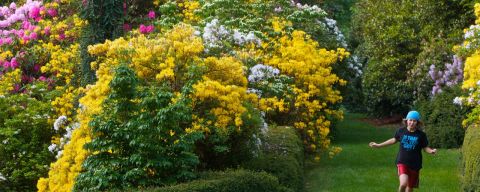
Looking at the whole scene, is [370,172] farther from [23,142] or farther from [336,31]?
[336,31]

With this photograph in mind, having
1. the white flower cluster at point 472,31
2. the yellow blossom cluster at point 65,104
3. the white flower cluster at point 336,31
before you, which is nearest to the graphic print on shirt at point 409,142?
the white flower cluster at point 472,31

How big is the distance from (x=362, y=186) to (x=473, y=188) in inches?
157

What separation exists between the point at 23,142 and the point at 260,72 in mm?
4233

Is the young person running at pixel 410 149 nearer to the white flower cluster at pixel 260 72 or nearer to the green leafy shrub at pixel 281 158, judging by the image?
the green leafy shrub at pixel 281 158

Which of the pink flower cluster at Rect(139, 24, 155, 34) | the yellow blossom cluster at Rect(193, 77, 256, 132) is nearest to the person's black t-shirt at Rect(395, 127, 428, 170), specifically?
the yellow blossom cluster at Rect(193, 77, 256, 132)

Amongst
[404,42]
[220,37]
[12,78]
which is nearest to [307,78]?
[220,37]

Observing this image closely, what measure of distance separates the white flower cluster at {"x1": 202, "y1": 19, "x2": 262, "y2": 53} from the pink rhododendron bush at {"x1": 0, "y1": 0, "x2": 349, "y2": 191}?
31 millimetres

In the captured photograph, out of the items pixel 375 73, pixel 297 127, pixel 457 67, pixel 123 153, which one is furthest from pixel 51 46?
pixel 375 73

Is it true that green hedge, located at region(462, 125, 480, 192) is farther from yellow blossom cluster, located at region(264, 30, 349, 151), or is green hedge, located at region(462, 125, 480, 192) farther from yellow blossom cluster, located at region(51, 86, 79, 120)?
yellow blossom cluster, located at region(51, 86, 79, 120)

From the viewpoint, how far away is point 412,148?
11.4 m

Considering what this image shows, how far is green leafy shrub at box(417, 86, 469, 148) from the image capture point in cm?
2423

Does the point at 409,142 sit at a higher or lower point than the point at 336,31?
lower

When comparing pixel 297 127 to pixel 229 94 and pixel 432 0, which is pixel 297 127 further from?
pixel 432 0

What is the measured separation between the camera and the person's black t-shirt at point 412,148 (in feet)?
37.4
